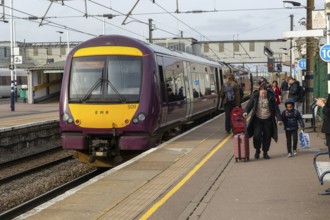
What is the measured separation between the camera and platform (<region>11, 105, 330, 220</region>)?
584 cm

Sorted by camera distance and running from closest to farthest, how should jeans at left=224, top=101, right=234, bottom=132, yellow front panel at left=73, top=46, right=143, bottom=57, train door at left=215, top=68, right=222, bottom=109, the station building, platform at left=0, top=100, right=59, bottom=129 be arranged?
yellow front panel at left=73, top=46, right=143, bottom=57
jeans at left=224, top=101, right=234, bottom=132
platform at left=0, top=100, right=59, bottom=129
train door at left=215, top=68, right=222, bottom=109
the station building

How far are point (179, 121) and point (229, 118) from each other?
1675mm

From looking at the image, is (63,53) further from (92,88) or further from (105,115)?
(105,115)

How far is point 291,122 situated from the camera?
9.90m

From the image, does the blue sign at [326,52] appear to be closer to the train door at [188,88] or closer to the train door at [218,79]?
the train door at [188,88]

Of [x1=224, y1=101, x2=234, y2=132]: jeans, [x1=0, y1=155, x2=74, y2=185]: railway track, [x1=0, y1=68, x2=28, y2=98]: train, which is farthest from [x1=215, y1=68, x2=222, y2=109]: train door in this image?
[x1=0, y1=68, x2=28, y2=98]: train

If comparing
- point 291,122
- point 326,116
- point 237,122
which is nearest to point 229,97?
point 237,122

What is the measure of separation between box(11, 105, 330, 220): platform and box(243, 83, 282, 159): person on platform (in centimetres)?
44

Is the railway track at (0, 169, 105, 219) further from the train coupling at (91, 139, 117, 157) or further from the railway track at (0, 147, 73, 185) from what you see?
the railway track at (0, 147, 73, 185)

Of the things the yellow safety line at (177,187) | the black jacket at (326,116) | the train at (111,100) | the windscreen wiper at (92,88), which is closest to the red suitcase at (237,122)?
the yellow safety line at (177,187)

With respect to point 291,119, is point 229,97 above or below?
above

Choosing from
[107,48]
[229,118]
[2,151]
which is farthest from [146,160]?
[2,151]

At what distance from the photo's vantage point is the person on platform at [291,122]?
9750mm

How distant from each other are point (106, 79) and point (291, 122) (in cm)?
405
